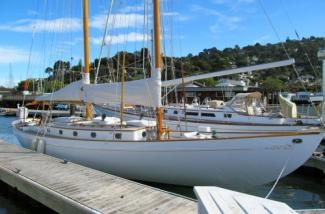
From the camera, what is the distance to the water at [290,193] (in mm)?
10789

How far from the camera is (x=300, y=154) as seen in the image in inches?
403

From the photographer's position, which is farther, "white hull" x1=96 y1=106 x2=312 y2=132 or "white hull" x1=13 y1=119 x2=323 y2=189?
"white hull" x1=96 y1=106 x2=312 y2=132

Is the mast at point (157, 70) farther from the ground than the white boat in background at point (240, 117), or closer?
farther from the ground

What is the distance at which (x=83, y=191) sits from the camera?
28.6ft

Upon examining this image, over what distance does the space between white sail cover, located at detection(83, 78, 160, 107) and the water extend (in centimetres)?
295

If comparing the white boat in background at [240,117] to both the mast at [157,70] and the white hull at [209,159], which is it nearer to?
the mast at [157,70]

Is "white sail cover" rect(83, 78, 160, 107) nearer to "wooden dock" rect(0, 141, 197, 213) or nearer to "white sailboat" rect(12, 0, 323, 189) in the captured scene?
"white sailboat" rect(12, 0, 323, 189)

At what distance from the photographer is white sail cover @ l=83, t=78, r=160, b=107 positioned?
12.1m

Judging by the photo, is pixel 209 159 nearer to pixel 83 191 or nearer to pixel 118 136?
pixel 118 136

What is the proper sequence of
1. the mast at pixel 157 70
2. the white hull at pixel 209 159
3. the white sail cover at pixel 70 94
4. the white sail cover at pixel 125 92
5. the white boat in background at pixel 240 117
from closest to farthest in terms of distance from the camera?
the white hull at pixel 209 159 < the mast at pixel 157 70 < the white sail cover at pixel 125 92 < the white sail cover at pixel 70 94 < the white boat in background at pixel 240 117

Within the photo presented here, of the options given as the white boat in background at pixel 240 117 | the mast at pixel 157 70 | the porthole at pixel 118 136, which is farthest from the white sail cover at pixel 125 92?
the white boat in background at pixel 240 117

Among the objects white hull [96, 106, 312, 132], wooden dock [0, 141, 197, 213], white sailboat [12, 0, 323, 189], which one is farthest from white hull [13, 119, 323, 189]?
white hull [96, 106, 312, 132]

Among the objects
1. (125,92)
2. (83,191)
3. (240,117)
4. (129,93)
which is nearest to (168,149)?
(129,93)

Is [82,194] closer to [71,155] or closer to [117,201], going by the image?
[117,201]
